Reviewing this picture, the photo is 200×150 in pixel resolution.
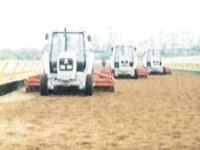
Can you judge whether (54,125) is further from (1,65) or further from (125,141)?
(1,65)

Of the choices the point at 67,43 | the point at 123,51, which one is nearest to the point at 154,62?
the point at 123,51

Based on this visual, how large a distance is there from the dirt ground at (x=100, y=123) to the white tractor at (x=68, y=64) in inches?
45.8

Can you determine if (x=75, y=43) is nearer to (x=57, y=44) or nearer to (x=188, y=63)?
(x=57, y=44)

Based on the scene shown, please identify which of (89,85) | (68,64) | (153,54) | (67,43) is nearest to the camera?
(68,64)

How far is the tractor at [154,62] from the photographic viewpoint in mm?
38062

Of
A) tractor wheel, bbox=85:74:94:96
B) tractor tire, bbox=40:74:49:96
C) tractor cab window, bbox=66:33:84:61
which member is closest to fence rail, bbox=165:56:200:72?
tractor cab window, bbox=66:33:84:61

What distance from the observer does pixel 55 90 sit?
59.7ft

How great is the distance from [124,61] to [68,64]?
44.7 ft

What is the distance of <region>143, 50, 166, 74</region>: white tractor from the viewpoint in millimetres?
38062

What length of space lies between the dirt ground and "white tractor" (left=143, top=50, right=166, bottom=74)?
22516 millimetres

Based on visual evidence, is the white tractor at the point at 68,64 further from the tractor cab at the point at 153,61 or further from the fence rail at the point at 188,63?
the fence rail at the point at 188,63

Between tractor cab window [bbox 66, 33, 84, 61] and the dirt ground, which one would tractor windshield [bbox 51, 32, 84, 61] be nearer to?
tractor cab window [bbox 66, 33, 84, 61]

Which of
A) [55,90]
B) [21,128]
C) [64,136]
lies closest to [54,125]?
[21,128]

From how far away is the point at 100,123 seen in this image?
10109 millimetres
